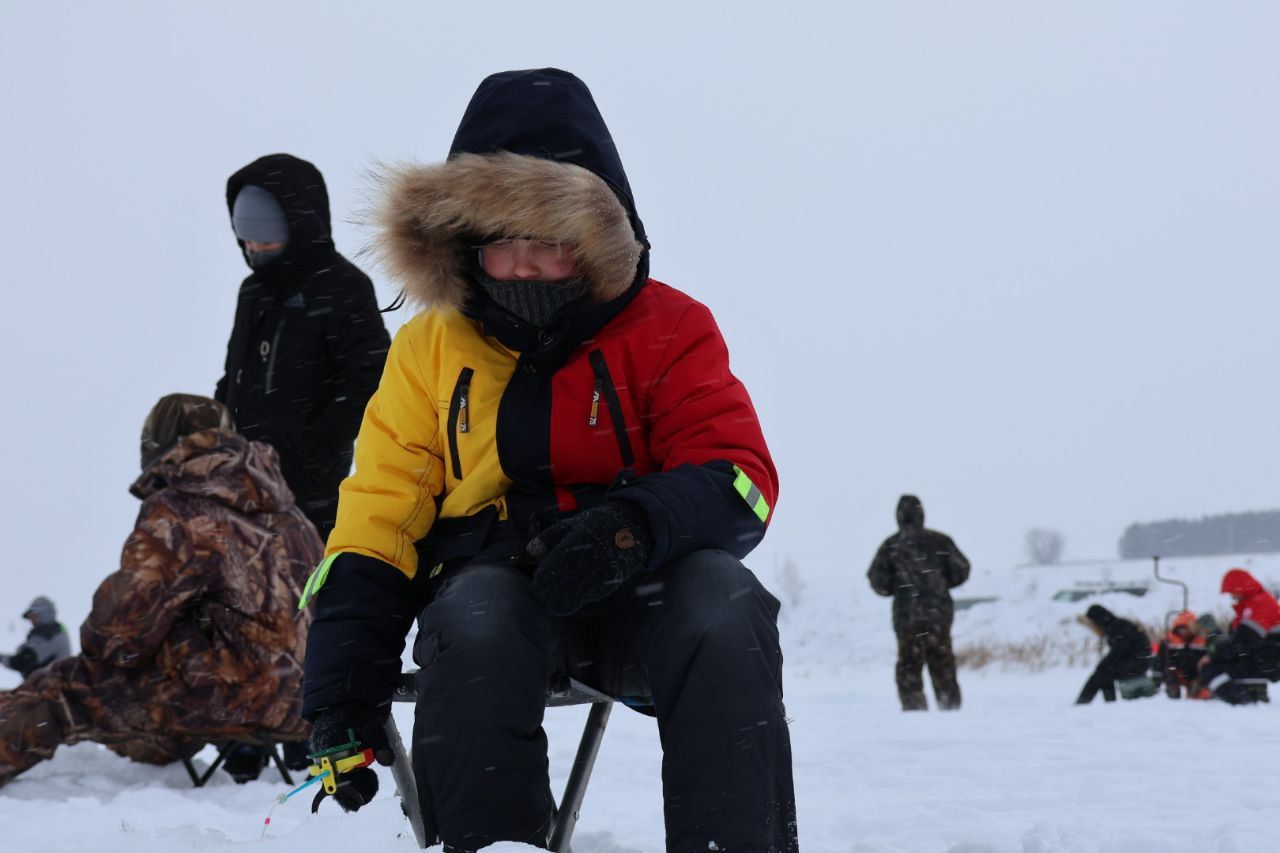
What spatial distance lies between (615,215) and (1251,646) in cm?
784

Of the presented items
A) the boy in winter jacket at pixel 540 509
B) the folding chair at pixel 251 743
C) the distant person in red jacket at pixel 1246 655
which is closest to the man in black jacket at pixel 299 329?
the folding chair at pixel 251 743

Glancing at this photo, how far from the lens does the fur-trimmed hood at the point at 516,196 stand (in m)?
1.99

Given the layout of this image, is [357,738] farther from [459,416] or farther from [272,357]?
[272,357]

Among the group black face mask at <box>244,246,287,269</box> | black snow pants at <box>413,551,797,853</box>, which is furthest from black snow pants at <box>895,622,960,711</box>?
black snow pants at <box>413,551,797,853</box>

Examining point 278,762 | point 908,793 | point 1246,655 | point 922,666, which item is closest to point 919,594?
point 922,666

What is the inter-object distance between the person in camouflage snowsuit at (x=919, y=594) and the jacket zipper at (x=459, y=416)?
6.74 m

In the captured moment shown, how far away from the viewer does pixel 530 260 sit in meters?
2.07

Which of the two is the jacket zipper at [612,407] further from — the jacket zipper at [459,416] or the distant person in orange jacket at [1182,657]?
the distant person in orange jacket at [1182,657]

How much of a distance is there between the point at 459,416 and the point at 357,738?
1.82 feet

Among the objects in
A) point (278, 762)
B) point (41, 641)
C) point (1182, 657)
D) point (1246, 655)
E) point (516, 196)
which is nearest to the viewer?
point (516, 196)

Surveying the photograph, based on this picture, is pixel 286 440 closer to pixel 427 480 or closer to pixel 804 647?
pixel 427 480

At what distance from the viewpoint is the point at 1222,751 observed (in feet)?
14.9

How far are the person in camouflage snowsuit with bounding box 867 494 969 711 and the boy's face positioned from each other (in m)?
→ 6.71

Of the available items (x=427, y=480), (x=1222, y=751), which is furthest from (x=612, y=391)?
(x=1222, y=751)
